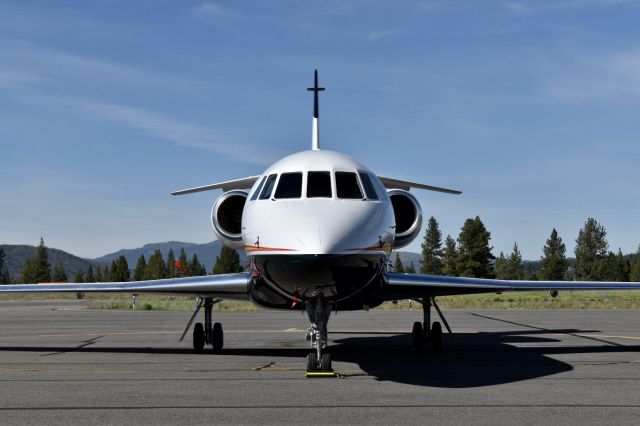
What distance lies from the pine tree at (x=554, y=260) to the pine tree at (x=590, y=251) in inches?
131

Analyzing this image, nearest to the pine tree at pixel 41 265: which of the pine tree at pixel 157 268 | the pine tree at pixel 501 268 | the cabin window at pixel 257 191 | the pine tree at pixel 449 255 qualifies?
the pine tree at pixel 157 268

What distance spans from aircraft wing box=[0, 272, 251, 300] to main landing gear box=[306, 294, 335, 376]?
228 centimetres

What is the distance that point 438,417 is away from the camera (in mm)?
7781

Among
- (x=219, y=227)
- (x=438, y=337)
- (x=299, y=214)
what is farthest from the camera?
(x=438, y=337)

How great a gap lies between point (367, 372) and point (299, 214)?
2854 mm

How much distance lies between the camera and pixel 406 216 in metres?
14.8

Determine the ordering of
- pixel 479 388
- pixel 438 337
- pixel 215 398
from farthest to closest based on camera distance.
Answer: pixel 438 337 < pixel 479 388 < pixel 215 398

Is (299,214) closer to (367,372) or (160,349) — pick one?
(367,372)

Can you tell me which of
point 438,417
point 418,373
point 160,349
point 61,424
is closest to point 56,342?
point 160,349

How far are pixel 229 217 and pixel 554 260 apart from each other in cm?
13176

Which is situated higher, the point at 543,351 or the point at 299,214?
the point at 299,214

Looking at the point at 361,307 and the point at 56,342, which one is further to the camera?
the point at 56,342

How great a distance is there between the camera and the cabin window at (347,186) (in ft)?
37.0

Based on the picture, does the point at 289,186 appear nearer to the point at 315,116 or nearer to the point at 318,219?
the point at 318,219
